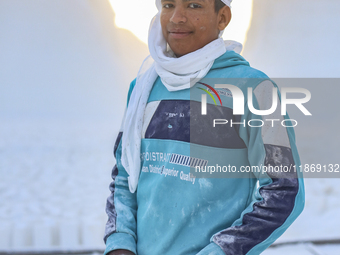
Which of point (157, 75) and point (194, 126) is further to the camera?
point (157, 75)

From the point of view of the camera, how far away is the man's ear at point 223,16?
3.58ft

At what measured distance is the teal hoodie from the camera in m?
0.90

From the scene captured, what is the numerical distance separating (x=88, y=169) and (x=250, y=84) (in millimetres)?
5991

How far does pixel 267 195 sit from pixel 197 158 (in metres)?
0.23

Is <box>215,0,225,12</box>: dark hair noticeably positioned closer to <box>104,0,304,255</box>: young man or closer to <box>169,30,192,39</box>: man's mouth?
<box>104,0,304,255</box>: young man

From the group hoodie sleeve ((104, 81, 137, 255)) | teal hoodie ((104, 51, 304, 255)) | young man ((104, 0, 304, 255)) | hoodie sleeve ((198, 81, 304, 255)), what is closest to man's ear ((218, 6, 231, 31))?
young man ((104, 0, 304, 255))

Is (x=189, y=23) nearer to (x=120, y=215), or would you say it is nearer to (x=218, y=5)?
(x=218, y=5)

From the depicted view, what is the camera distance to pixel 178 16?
3.46 ft

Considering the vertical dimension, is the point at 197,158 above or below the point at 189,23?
below

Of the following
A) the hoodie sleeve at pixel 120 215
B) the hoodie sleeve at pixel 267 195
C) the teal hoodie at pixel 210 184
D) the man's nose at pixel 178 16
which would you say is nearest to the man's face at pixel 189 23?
the man's nose at pixel 178 16

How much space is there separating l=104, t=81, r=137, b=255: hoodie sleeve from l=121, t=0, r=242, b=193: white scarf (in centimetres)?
6

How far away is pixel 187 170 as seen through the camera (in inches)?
39.4

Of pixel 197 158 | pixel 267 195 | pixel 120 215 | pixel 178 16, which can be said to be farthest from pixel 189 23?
pixel 120 215

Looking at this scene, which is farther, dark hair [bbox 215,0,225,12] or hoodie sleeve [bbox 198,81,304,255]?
dark hair [bbox 215,0,225,12]
